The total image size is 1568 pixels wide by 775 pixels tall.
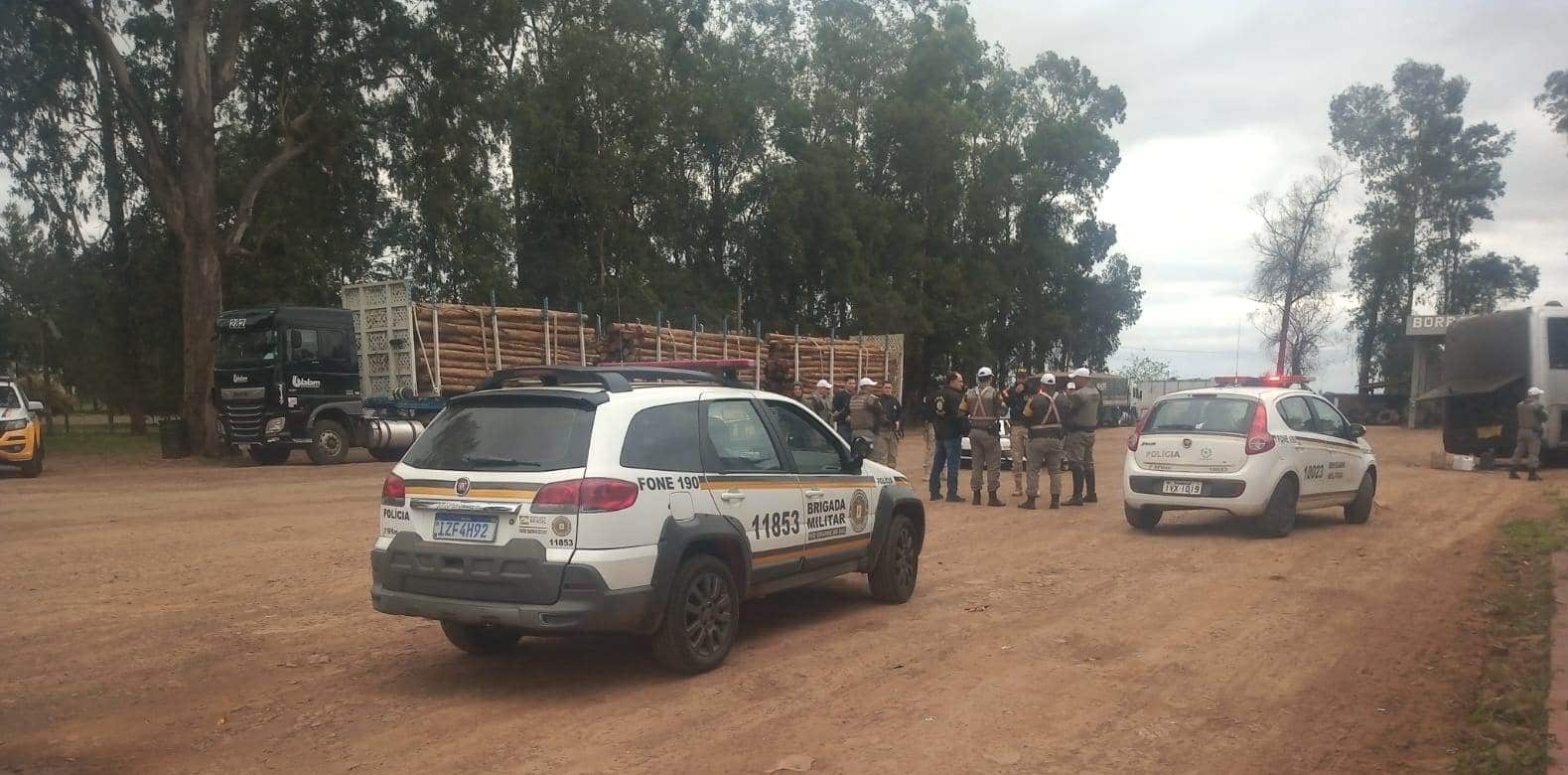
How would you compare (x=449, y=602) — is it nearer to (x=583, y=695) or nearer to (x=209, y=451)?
(x=583, y=695)

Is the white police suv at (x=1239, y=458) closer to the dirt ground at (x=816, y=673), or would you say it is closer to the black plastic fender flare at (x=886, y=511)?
the dirt ground at (x=816, y=673)

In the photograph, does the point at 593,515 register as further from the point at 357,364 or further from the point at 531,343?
the point at 357,364

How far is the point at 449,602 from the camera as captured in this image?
6215 millimetres

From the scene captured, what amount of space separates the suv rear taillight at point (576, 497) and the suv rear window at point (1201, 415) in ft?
27.6

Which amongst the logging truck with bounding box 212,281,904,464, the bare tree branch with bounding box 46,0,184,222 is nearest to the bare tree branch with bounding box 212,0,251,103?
the bare tree branch with bounding box 46,0,184,222

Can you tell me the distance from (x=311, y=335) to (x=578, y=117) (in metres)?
18.5

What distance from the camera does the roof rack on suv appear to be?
676 centimetres

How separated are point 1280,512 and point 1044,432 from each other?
11.2ft

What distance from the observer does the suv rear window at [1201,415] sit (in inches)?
494

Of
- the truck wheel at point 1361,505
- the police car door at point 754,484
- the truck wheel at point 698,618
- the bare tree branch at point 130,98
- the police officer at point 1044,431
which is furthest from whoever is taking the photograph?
the bare tree branch at point 130,98

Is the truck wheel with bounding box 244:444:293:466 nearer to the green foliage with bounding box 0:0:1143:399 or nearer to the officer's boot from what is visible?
the green foliage with bounding box 0:0:1143:399

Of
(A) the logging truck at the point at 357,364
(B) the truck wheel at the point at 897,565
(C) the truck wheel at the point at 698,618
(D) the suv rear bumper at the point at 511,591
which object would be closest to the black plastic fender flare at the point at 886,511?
(B) the truck wheel at the point at 897,565

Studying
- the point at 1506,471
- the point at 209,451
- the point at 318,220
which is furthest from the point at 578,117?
the point at 1506,471

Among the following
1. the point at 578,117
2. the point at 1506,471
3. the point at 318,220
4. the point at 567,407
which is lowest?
the point at 1506,471
